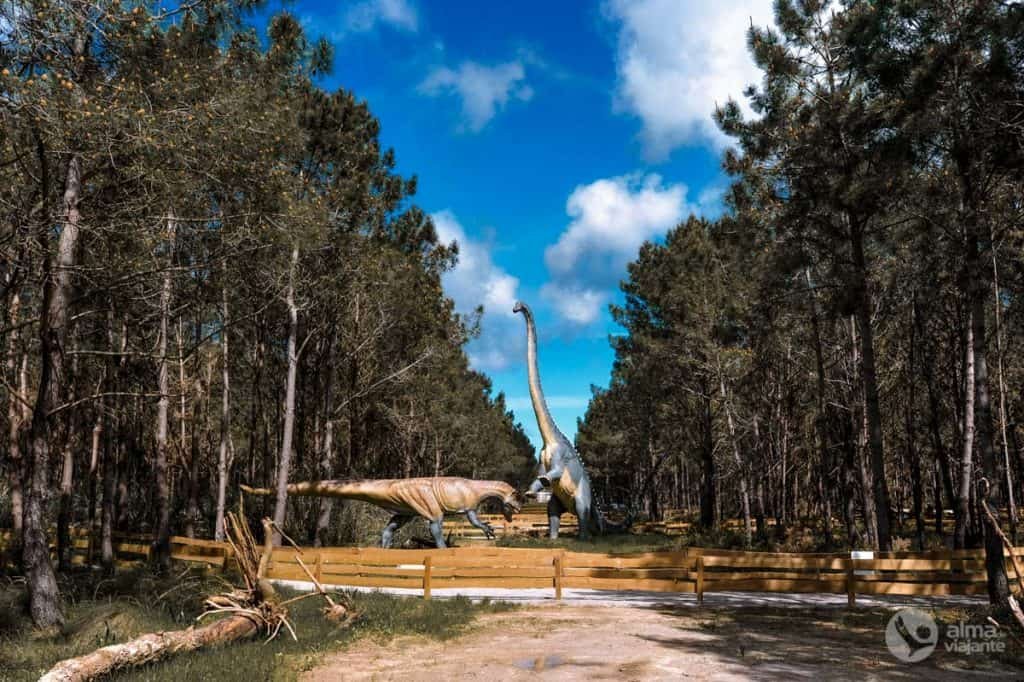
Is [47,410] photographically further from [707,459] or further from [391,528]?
[707,459]

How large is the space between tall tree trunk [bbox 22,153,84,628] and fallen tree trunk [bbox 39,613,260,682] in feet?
6.42

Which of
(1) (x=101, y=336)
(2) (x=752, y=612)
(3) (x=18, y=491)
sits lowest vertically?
(2) (x=752, y=612)

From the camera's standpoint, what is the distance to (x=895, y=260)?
17422 millimetres

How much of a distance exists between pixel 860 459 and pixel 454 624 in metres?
10.1

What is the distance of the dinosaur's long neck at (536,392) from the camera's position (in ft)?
66.4

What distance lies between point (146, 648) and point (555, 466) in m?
13.7

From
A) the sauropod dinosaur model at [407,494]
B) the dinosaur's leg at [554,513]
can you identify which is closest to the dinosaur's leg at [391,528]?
the sauropod dinosaur model at [407,494]

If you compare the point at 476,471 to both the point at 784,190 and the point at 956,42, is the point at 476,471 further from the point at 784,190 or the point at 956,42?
the point at 956,42

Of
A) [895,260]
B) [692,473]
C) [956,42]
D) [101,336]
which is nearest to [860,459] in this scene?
[895,260]

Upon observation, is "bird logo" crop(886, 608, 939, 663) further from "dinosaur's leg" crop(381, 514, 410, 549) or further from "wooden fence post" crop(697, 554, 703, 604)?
A: "dinosaur's leg" crop(381, 514, 410, 549)

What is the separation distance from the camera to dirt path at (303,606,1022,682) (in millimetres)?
6730

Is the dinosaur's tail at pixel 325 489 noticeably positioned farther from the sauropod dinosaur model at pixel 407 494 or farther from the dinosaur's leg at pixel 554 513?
the dinosaur's leg at pixel 554 513

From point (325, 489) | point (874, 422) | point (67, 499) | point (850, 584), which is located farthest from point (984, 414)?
point (67, 499)

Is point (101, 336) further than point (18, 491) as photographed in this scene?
Yes
